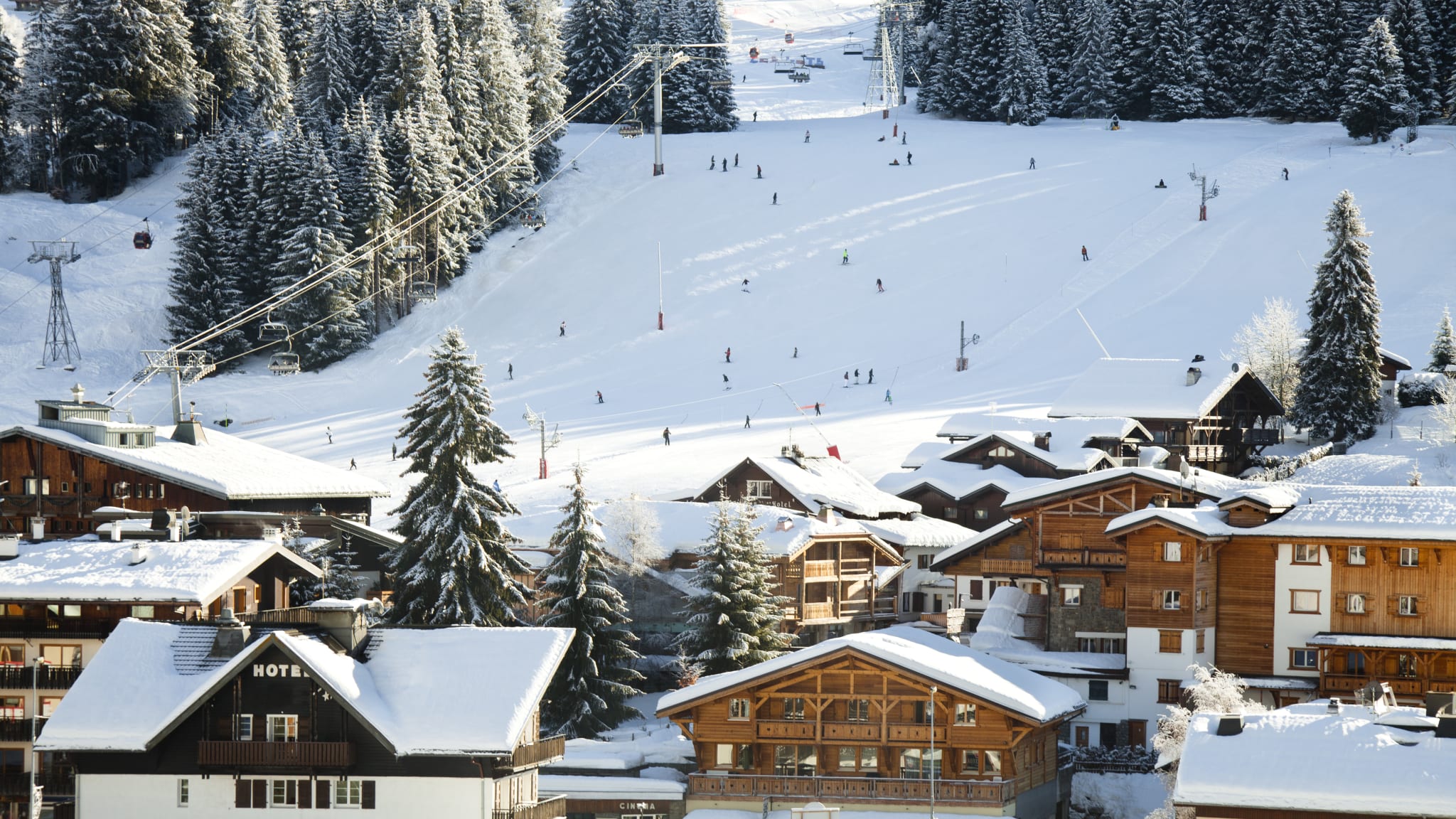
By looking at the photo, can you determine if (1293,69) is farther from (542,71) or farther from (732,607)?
(732,607)

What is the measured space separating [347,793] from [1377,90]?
287ft

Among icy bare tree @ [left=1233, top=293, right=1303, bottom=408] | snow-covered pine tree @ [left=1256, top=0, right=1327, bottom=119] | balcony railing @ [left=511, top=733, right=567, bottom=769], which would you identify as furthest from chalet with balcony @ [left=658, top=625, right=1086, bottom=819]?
snow-covered pine tree @ [left=1256, top=0, right=1327, bottom=119]

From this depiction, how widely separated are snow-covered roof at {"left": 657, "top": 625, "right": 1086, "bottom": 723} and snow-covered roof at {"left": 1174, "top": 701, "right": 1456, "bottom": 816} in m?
8.46

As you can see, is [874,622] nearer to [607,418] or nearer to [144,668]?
[607,418]

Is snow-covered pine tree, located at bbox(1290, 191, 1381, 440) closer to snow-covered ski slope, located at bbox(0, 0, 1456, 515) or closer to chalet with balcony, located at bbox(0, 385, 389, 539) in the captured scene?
snow-covered ski slope, located at bbox(0, 0, 1456, 515)

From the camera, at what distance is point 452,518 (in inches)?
1913

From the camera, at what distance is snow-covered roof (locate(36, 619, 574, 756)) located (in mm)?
37031

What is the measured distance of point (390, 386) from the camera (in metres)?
87.9

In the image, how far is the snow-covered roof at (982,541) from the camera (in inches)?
2249

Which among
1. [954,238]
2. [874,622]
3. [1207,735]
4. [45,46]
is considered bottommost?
[874,622]

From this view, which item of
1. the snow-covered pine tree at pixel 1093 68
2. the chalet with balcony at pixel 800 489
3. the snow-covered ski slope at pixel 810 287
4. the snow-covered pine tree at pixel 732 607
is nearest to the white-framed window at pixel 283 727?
the snow-covered pine tree at pixel 732 607

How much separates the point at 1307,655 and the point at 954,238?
52.7 metres

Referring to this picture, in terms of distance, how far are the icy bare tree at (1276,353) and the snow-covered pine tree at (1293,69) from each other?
4085 cm

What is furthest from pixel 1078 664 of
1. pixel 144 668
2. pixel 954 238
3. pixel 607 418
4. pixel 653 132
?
pixel 653 132
